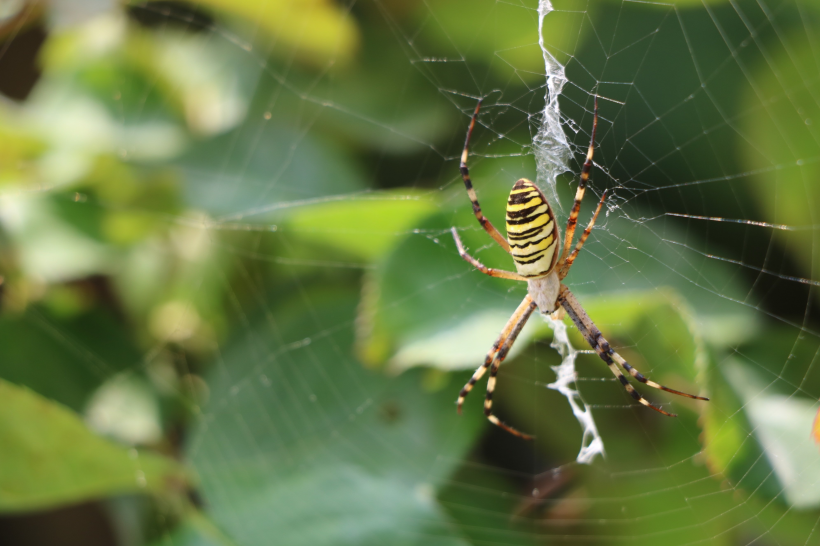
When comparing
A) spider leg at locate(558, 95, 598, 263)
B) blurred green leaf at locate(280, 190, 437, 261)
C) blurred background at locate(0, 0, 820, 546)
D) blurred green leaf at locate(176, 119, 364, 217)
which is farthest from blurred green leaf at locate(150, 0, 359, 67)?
spider leg at locate(558, 95, 598, 263)

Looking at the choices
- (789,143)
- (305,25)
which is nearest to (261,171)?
(305,25)

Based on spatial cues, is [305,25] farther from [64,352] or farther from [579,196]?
[64,352]

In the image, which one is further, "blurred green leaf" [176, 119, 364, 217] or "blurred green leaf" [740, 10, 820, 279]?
"blurred green leaf" [176, 119, 364, 217]

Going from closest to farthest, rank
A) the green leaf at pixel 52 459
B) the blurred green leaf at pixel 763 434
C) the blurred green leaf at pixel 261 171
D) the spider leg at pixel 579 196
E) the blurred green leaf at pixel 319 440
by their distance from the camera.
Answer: the blurred green leaf at pixel 763 434
the spider leg at pixel 579 196
the blurred green leaf at pixel 319 440
the green leaf at pixel 52 459
the blurred green leaf at pixel 261 171

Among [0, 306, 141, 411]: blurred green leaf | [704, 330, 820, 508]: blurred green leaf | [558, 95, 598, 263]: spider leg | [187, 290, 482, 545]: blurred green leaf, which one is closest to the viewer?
[704, 330, 820, 508]: blurred green leaf

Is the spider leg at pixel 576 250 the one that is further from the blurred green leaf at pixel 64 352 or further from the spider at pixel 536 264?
the blurred green leaf at pixel 64 352

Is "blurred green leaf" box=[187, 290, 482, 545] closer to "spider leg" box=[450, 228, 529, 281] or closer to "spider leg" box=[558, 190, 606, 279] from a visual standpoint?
"spider leg" box=[450, 228, 529, 281]

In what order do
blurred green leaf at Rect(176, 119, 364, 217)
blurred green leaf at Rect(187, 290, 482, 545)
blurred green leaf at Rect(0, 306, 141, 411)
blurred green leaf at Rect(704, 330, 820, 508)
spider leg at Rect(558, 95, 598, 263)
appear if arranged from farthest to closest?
blurred green leaf at Rect(0, 306, 141, 411) < blurred green leaf at Rect(176, 119, 364, 217) < blurred green leaf at Rect(187, 290, 482, 545) < spider leg at Rect(558, 95, 598, 263) < blurred green leaf at Rect(704, 330, 820, 508)

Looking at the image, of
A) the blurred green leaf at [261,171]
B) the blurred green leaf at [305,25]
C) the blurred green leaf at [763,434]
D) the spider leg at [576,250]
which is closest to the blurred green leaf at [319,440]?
the blurred green leaf at [261,171]
